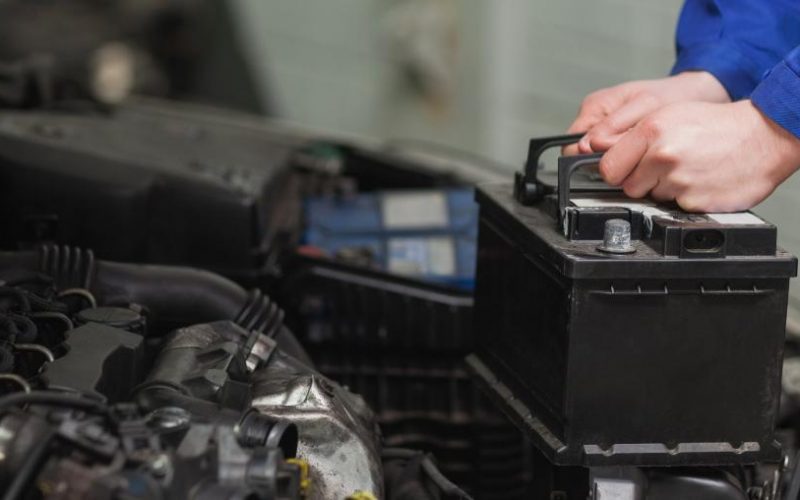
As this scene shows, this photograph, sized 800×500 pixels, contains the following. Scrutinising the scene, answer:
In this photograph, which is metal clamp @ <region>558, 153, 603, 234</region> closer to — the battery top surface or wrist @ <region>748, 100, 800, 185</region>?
the battery top surface

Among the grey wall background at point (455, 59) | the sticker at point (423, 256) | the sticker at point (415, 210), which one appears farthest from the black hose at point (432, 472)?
the grey wall background at point (455, 59)

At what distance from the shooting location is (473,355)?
55.4 inches

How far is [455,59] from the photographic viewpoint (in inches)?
164

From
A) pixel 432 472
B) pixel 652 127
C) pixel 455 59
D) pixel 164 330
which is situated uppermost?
pixel 652 127

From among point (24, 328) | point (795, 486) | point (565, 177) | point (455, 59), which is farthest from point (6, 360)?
point (455, 59)

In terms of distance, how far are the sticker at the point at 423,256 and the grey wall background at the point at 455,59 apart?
204cm

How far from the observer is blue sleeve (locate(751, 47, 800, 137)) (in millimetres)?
1190

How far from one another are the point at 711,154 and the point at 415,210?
86 centimetres

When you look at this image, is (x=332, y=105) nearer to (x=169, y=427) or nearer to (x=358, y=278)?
(x=358, y=278)

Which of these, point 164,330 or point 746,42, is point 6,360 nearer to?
point 164,330

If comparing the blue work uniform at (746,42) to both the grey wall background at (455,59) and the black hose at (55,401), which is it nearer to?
the black hose at (55,401)

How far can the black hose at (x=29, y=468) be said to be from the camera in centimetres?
90

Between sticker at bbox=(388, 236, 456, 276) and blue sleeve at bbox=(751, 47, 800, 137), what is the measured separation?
0.71m

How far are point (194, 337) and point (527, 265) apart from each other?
36 centimetres
